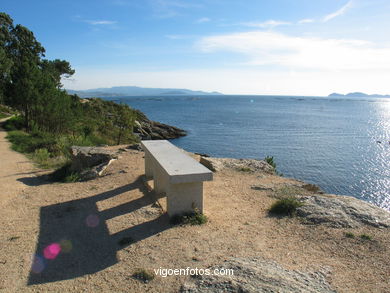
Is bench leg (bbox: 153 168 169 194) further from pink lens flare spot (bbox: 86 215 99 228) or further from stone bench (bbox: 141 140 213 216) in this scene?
pink lens flare spot (bbox: 86 215 99 228)

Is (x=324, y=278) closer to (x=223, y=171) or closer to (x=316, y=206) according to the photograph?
(x=316, y=206)

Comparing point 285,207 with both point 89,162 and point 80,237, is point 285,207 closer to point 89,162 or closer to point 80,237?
point 80,237

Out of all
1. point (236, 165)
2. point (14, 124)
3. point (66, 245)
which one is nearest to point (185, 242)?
point (66, 245)

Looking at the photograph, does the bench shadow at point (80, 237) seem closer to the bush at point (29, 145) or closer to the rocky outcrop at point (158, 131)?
the bush at point (29, 145)

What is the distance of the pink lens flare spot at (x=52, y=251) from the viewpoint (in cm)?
593

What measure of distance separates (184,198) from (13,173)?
332 inches

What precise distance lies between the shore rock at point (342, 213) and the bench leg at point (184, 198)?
2812 millimetres

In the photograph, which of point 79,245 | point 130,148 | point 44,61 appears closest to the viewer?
point 79,245

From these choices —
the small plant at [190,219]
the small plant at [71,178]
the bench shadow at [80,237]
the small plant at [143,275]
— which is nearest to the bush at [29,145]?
the small plant at [71,178]

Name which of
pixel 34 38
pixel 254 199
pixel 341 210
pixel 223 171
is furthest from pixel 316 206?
pixel 34 38

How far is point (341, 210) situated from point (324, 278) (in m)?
3.30

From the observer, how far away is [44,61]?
41969 mm

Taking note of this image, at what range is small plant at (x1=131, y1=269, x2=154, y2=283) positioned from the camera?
16.6ft

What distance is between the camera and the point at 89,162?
12.2 meters
